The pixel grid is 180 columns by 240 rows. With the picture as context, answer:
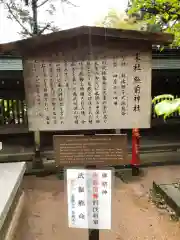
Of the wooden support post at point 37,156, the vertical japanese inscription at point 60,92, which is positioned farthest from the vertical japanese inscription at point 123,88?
the wooden support post at point 37,156

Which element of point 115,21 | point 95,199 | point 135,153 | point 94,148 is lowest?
point 135,153

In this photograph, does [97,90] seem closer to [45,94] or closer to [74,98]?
[74,98]

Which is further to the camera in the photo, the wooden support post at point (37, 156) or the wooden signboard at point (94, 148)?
the wooden support post at point (37, 156)

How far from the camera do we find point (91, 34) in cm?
246

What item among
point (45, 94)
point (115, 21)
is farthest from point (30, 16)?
point (45, 94)

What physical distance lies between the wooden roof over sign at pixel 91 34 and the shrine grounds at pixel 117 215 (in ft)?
5.58

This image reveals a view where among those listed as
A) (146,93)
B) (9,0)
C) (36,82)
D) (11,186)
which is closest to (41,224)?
(11,186)

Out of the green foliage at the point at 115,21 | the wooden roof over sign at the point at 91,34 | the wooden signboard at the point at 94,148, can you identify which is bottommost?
the wooden signboard at the point at 94,148

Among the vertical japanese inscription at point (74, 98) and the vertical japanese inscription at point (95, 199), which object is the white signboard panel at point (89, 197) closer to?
the vertical japanese inscription at point (95, 199)

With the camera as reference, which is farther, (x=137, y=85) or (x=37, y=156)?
(x=37, y=156)

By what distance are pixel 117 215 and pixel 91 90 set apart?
8.24 ft

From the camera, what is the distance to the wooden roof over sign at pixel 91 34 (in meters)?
2.43

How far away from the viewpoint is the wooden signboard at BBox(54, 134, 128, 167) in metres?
2.53

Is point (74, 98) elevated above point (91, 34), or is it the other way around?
point (91, 34)
